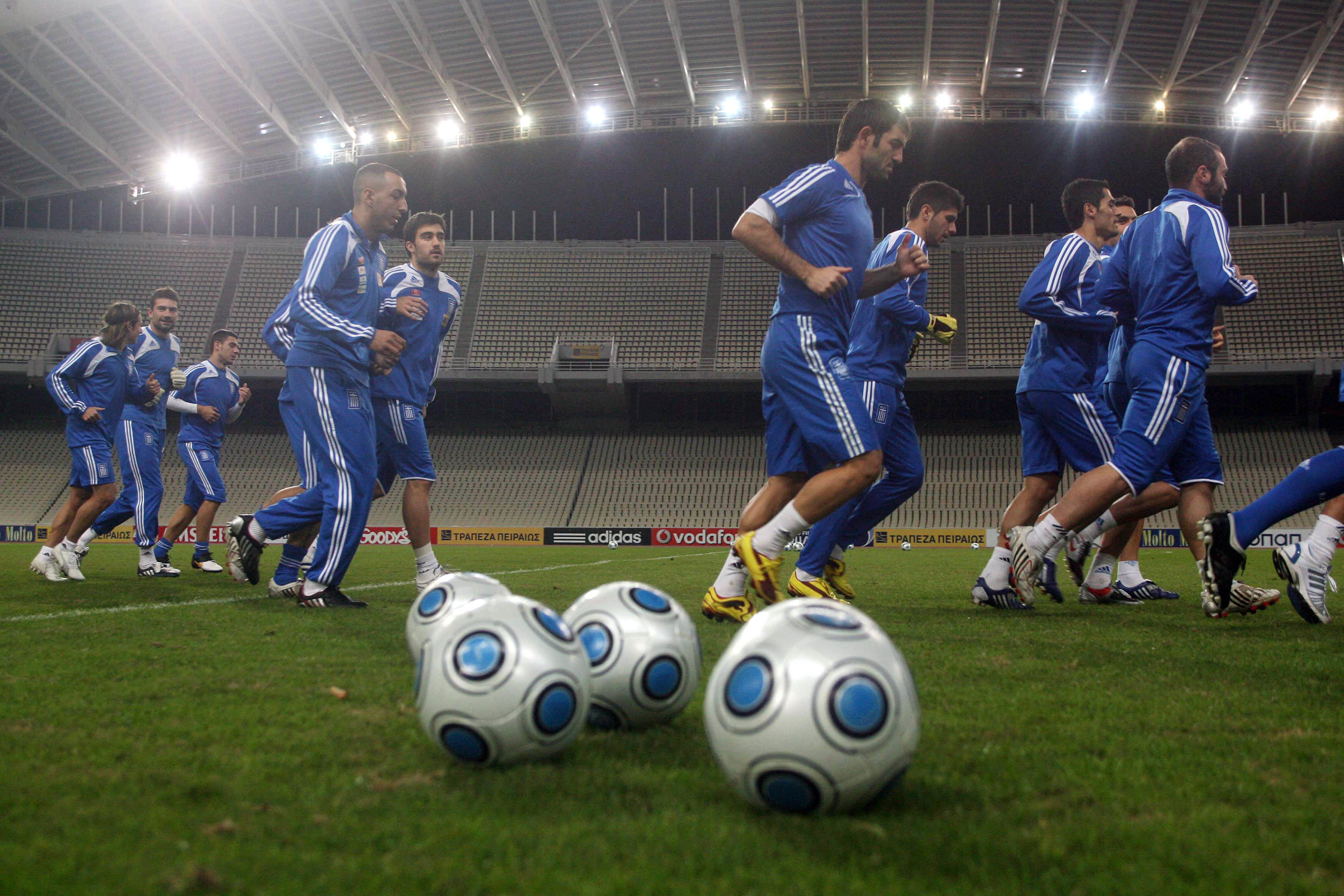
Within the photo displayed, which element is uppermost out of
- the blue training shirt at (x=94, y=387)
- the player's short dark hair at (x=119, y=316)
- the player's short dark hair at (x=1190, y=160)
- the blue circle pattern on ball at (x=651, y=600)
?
the player's short dark hair at (x=1190, y=160)

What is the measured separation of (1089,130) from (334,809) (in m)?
29.0

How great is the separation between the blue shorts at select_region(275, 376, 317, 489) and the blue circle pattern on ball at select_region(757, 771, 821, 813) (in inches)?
176

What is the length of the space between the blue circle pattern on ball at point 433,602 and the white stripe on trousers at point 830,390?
2254 mm

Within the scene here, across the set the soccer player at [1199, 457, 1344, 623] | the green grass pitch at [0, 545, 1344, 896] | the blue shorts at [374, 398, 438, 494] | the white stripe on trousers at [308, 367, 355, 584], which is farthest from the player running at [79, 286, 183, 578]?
the soccer player at [1199, 457, 1344, 623]

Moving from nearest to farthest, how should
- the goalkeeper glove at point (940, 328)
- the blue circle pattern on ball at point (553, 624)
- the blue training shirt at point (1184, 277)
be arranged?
the blue circle pattern on ball at point (553, 624), the blue training shirt at point (1184, 277), the goalkeeper glove at point (940, 328)

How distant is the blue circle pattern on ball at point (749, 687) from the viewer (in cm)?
176

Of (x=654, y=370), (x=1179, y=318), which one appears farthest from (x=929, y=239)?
(x=654, y=370)

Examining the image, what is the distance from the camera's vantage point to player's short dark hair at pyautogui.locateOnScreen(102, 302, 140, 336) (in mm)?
8164

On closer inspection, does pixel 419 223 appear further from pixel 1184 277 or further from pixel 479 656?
pixel 479 656

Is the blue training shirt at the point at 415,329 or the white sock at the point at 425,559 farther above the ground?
the blue training shirt at the point at 415,329

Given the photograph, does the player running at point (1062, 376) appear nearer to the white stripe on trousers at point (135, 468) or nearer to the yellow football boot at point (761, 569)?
the yellow football boot at point (761, 569)

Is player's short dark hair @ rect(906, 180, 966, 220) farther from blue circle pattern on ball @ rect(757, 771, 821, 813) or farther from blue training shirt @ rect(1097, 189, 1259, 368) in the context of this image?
blue circle pattern on ball @ rect(757, 771, 821, 813)

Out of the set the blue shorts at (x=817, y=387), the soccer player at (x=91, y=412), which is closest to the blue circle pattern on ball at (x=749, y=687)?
the blue shorts at (x=817, y=387)

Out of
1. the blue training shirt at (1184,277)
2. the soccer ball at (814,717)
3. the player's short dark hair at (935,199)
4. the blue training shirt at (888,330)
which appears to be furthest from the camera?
the player's short dark hair at (935,199)
